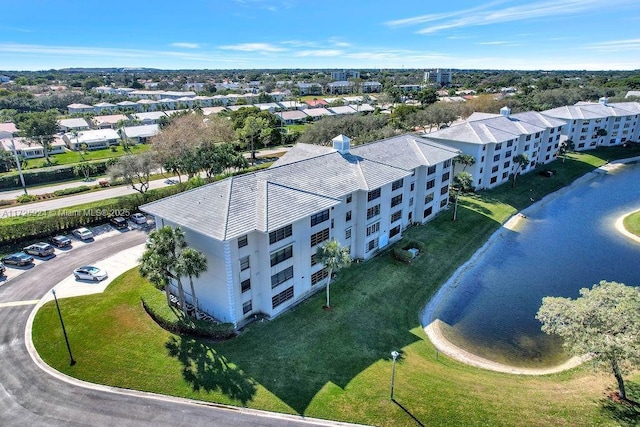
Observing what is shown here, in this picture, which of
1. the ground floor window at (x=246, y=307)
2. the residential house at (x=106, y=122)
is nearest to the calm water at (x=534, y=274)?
the ground floor window at (x=246, y=307)

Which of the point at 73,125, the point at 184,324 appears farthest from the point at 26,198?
the point at 73,125

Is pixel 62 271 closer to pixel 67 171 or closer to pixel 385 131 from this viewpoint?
pixel 67 171

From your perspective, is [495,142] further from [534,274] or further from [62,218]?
[62,218]

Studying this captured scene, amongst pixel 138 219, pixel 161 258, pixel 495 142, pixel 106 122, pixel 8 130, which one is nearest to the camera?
pixel 161 258

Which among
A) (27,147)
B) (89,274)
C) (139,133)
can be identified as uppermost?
(139,133)

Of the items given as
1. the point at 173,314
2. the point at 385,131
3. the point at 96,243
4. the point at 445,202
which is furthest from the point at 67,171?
the point at 445,202

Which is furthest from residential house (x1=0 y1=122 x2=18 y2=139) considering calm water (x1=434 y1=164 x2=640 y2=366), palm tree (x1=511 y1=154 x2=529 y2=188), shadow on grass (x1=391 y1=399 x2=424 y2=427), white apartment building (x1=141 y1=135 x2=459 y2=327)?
palm tree (x1=511 y1=154 x2=529 y2=188)
